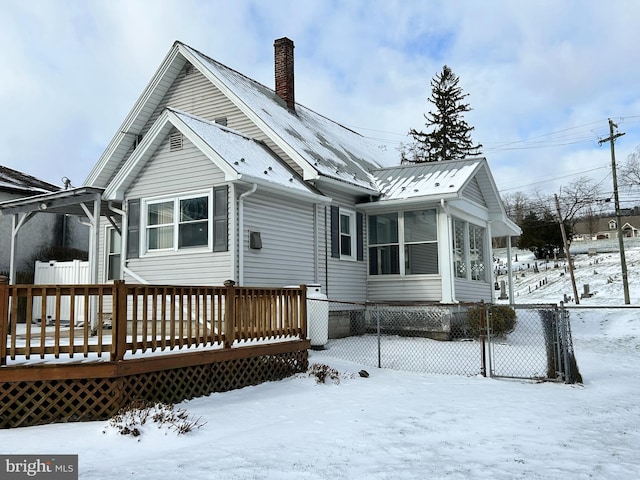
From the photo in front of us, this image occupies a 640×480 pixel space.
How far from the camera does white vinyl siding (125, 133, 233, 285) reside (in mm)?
11312

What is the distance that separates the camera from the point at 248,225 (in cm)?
1148

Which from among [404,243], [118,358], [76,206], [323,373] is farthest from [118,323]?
[404,243]

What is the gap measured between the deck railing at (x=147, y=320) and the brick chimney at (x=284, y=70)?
1062 centimetres

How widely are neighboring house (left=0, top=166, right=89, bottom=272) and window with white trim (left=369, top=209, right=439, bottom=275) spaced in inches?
506

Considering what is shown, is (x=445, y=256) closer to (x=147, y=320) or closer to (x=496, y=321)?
(x=496, y=321)

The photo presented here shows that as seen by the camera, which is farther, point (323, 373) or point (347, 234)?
point (347, 234)

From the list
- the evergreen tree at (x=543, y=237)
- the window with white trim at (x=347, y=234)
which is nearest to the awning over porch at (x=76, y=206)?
the window with white trim at (x=347, y=234)

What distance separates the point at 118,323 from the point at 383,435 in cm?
322

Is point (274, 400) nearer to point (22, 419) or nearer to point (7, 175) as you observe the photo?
point (22, 419)

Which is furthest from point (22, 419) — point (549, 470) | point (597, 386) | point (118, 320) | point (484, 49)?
point (484, 49)

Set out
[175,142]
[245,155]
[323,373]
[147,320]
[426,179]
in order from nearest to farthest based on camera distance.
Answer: [147,320] < [323,373] < [175,142] < [245,155] < [426,179]

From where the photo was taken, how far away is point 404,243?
14.8m

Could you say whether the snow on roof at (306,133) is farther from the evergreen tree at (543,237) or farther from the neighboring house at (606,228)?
the neighboring house at (606,228)

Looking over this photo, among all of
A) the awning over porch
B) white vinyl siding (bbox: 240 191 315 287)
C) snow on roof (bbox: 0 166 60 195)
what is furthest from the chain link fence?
snow on roof (bbox: 0 166 60 195)
